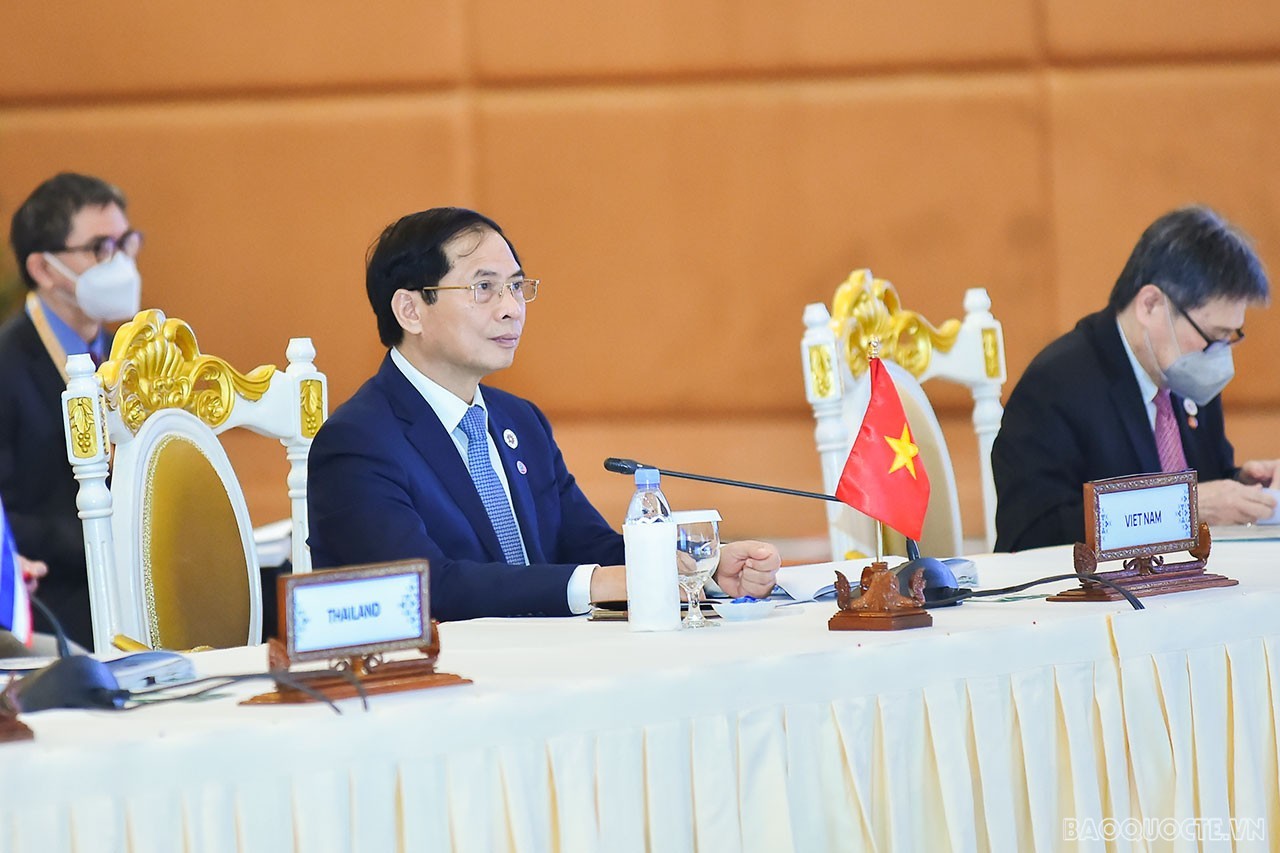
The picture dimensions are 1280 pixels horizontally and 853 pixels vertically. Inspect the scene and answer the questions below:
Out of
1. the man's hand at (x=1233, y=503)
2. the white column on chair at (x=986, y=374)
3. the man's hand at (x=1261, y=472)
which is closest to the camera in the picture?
the man's hand at (x=1233, y=503)

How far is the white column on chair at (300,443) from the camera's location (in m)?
2.27

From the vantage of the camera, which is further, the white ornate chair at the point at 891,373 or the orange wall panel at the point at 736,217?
the orange wall panel at the point at 736,217

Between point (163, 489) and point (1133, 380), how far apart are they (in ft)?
5.13

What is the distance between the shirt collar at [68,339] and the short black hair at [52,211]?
0.50ft

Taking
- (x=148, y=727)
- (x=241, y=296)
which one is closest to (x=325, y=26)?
(x=241, y=296)

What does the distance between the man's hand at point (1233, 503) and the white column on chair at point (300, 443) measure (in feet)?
4.42

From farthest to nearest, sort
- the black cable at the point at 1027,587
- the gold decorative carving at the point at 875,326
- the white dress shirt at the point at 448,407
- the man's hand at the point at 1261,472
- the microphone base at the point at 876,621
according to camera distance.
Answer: the gold decorative carving at the point at 875,326 < the man's hand at the point at 1261,472 < the white dress shirt at the point at 448,407 < the black cable at the point at 1027,587 < the microphone base at the point at 876,621

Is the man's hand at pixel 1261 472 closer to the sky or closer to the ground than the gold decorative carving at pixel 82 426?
closer to the ground

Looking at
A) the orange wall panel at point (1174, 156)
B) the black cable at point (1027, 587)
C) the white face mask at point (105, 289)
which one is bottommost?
the black cable at point (1027, 587)

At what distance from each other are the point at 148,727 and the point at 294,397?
4.14 ft

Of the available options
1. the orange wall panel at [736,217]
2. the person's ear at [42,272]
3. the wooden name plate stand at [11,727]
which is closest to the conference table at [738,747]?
the wooden name plate stand at [11,727]

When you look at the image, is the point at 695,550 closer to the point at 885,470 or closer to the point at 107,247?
the point at 885,470

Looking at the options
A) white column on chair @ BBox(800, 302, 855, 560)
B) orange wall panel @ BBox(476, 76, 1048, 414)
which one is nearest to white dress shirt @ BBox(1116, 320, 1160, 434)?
white column on chair @ BBox(800, 302, 855, 560)

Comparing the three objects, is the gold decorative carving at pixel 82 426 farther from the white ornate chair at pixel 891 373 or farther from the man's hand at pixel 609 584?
the white ornate chair at pixel 891 373
